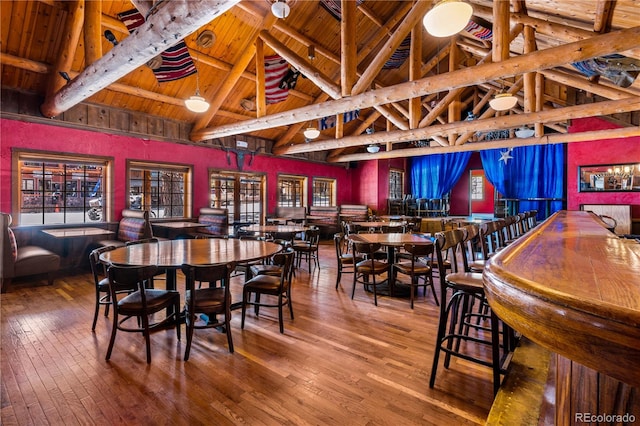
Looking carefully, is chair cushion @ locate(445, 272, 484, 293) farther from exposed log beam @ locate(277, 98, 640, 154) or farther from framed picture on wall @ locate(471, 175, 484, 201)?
framed picture on wall @ locate(471, 175, 484, 201)

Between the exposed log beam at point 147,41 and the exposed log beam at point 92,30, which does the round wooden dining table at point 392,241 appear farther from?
the exposed log beam at point 92,30

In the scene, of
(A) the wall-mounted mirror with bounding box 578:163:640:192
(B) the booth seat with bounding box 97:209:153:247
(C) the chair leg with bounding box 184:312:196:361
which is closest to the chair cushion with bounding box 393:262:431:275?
(C) the chair leg with bounding box 184:312:196:361

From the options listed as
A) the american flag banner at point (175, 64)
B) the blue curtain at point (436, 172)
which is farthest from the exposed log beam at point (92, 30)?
the blue curtain at point (436, 172)

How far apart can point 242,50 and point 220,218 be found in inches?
133

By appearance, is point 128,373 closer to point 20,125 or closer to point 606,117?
point 20,125

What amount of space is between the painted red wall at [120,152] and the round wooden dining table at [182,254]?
342 cm

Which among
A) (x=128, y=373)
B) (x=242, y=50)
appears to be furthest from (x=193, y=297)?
(x=242, y=50)

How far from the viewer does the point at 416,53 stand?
18.0 ft

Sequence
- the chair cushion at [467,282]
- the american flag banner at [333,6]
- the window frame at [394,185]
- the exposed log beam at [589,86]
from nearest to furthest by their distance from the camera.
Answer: the chair cushion at [467,282], the american flag banner at [333,6], the exposed log beam at [589,86], the window frame at [394,185]

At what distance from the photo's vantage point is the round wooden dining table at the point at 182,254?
2.63 metres

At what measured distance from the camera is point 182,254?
2982 millimetres

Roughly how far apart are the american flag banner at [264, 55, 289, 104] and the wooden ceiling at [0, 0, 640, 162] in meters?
0.23

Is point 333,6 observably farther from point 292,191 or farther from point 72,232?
point 72,232

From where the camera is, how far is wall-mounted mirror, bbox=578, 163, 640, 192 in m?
7.32
